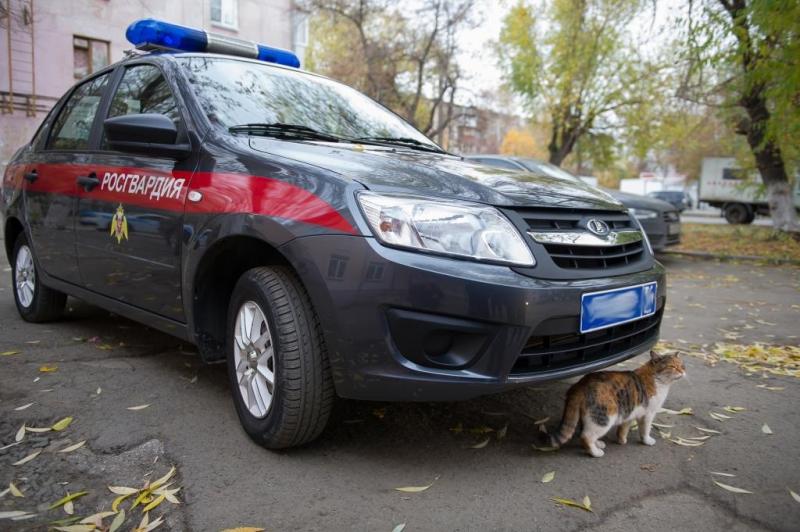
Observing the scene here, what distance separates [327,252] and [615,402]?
4.29ft

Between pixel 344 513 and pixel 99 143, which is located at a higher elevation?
pixel 99 143

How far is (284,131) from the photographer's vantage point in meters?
2.79

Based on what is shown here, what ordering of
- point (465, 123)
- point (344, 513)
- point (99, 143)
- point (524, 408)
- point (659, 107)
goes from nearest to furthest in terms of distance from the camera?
point (344, 513), point (524, 408), point (99, 143), point (659, 107), point (465, 123)

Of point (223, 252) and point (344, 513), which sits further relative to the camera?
point (223, 252)

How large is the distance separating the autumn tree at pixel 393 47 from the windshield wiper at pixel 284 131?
14.8 m

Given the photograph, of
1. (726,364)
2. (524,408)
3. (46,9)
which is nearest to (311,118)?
(524,408)

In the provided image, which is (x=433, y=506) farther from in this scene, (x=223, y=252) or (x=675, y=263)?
(x=675, y=263)

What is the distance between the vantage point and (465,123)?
21797 millimetres

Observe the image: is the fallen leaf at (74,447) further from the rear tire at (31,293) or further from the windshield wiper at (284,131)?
the rear tire at (31,293)

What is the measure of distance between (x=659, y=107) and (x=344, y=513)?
20451 mm

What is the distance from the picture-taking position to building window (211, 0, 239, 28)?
20.2 metres

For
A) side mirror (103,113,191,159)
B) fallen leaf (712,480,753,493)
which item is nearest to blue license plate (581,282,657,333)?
fallen leaf (712,480,753,493)

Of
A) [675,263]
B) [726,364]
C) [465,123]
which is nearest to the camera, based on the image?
[726,364]

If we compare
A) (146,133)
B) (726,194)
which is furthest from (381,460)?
(726,194)
